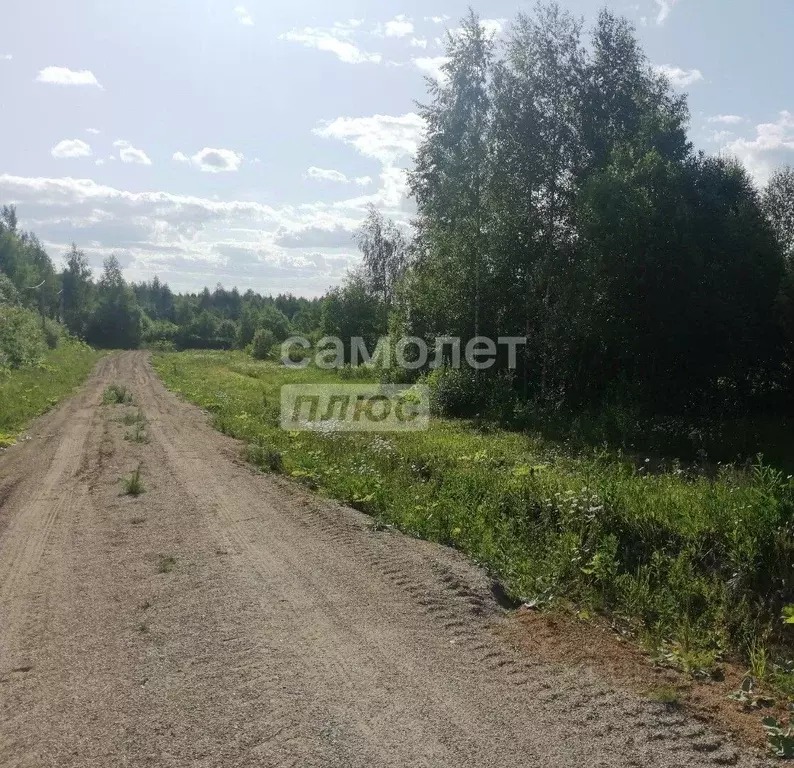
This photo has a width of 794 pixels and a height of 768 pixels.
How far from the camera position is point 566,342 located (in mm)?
17672

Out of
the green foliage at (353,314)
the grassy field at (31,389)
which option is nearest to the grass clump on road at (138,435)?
the grassy field at (31,389)

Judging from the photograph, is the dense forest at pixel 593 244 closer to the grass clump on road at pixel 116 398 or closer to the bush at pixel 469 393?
the bush at pixel 469 393

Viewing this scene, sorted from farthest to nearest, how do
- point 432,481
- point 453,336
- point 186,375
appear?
point 186,375
point 453,336
point 432,481

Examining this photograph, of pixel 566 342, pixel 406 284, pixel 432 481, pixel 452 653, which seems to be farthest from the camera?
pixel 406 284

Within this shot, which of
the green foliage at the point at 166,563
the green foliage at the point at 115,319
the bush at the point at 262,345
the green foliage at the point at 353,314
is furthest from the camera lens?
the green foliage at the point at 115,319

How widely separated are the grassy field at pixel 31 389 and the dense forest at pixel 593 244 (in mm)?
11776

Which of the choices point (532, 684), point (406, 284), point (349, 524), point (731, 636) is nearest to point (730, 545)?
point (731, 636)

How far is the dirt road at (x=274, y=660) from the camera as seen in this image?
367cm

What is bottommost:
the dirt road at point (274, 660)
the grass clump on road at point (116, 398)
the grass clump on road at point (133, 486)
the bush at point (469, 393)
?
the dirt road at point (274, 660)

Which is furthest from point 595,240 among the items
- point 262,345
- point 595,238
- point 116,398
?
point 262,345

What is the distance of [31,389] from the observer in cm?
2320

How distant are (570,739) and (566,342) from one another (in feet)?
48.7

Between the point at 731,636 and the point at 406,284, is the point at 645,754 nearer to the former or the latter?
the point at 731,636

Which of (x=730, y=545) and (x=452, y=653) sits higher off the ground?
(x=730, y=545)
